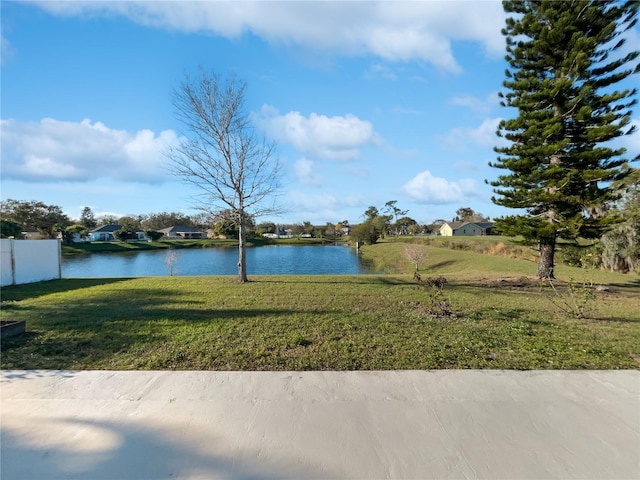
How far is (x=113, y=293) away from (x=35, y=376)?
210 inches

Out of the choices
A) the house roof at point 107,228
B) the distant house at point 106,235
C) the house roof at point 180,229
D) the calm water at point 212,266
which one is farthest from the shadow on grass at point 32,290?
the house roof at point 180,229

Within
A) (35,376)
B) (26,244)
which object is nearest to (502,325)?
(35,376)

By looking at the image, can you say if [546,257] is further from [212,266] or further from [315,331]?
[212,266]

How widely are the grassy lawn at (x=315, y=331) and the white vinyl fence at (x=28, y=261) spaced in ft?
9.91

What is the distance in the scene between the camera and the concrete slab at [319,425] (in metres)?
1.82

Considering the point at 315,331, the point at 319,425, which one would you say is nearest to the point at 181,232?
the point at 315,331

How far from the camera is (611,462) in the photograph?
1.88 meters

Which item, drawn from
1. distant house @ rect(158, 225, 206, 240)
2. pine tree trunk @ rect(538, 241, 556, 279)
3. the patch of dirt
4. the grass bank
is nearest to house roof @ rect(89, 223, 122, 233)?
distant house @ rect(158, 225, 206, 240)

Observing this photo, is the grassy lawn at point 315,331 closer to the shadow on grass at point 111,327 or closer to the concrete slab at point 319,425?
the shadow on grass at point 111,327

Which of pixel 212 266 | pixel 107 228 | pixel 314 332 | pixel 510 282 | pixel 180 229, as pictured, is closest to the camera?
pixel 314 332

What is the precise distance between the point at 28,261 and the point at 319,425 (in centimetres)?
1197

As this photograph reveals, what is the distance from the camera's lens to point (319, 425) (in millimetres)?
2184

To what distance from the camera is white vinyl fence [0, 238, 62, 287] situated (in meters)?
9.40

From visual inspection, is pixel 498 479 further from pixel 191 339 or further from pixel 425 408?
pixel 191 339
